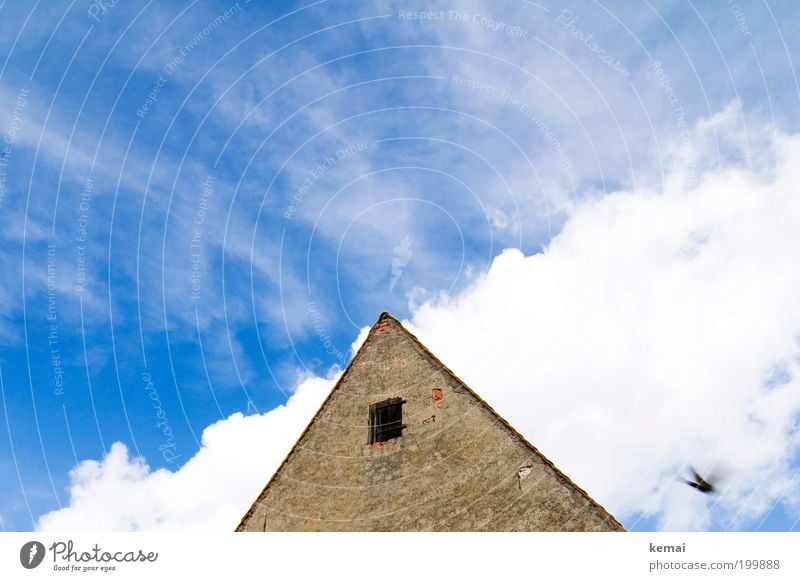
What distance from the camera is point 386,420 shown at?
1767 centimetres

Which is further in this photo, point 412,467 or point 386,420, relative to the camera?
point 386,420

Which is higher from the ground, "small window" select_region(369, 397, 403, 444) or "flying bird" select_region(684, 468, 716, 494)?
"small window" select_region(369, 397, 403, 444)

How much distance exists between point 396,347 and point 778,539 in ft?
37.2

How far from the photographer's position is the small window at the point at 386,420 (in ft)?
56.9

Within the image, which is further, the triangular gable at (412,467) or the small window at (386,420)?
the small window at (386,420)

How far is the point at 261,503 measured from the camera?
58.1ft

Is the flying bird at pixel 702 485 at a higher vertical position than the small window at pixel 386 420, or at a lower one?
lower

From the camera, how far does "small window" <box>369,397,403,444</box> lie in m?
17.3

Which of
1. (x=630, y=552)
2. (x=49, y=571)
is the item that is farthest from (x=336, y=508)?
(x=630, y=552)

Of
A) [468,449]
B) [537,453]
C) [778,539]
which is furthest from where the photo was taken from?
[468,449]

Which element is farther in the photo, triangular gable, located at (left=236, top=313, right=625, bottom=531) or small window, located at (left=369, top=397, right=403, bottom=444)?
small window, located at (left=369, top=397, right=403, bottom=444)

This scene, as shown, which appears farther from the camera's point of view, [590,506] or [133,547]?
[590,506]

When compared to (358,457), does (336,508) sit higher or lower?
lower

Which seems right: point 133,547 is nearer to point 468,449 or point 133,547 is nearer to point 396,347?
point 468,449
